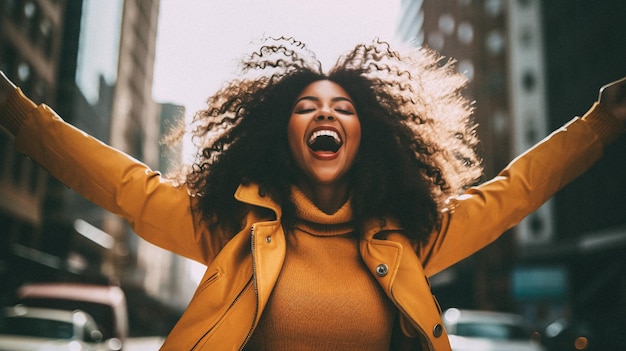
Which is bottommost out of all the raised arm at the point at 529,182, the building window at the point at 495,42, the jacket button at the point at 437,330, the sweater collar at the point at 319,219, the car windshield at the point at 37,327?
the car windshield at the point at 37,327

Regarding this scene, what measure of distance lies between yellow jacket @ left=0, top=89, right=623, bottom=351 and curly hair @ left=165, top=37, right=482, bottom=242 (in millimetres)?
103

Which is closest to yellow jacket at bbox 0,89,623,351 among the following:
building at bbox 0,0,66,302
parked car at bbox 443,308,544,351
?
parked car at bbox 443,308,544,351

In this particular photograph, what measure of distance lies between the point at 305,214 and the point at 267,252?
11.0 inches

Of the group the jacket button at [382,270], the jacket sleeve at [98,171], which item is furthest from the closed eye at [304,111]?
the jacket button at [382,270]

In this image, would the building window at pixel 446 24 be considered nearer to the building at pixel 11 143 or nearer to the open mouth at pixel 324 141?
the building at pixel 11 143

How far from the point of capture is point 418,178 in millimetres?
2895

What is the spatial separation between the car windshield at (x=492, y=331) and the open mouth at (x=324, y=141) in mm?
10377

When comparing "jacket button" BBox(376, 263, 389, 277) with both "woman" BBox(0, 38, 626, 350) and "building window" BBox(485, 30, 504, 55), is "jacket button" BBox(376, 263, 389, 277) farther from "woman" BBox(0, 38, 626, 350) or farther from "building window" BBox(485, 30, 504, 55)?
"building window" BBox(485, 30, 504, 55)

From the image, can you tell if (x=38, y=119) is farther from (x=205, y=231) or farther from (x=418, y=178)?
(x=418, y=178)

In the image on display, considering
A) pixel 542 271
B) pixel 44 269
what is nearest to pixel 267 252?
pixel 44 269

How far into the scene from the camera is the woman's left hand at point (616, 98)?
2.63 meters

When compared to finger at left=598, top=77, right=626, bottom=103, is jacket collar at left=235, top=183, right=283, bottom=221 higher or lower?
lower

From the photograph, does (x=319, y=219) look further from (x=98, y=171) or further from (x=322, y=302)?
(x=98, y=171)

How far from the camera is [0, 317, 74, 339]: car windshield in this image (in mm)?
8438
